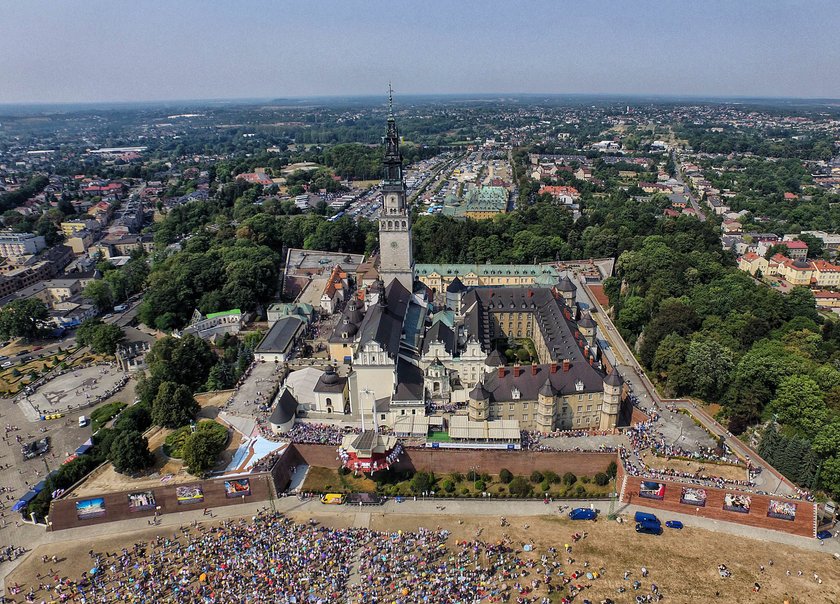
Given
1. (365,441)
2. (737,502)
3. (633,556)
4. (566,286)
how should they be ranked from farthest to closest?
(566,286) → (365,441) → (737,502) → (633,556)

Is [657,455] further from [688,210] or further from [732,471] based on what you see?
[688,210]

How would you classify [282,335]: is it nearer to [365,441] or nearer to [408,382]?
[408,382]

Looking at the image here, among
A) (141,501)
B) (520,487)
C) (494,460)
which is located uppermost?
(494,460)

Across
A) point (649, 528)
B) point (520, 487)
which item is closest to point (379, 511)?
point (520, 487)

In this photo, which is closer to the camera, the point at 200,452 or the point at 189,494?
the point at 189,494

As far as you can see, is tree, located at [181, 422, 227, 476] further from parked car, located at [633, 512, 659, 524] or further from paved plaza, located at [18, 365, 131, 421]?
parked car, located at [633, 512, 659, 524]

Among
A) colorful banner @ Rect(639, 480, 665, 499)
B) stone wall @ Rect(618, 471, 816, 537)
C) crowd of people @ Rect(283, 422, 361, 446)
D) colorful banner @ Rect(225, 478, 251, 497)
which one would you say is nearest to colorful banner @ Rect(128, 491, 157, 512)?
colorful banner @ Rect(225, 478, 251, 497)

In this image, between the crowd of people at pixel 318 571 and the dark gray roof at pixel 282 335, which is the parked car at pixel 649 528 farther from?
the dark gray roof at pixel 282 335
